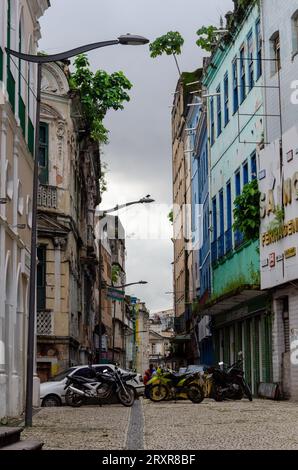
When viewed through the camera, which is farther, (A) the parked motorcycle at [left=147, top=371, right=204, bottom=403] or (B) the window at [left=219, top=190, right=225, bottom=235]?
(B) the window at [left=219, top=190, right=225, bottom=235]

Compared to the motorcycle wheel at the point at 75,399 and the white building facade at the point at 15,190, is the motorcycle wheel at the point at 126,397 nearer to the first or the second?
the motorcycle wheel at the point at 75,399

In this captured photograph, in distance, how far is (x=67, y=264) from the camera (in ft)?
136

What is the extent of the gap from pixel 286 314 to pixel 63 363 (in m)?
11.3

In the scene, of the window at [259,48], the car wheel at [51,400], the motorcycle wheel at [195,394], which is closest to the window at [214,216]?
the window at [259,48]

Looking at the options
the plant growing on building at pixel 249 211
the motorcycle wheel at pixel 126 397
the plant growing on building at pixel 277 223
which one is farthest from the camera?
the plant growing on building at pixel 249 211

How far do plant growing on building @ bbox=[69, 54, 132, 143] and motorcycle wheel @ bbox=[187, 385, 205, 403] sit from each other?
21.6 metres

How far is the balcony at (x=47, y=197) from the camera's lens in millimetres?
40969

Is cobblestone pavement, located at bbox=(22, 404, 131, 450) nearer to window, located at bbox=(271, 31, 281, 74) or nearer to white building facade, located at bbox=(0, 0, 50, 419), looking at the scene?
white building facade, located at bbox=(0, 0, 50, 419)

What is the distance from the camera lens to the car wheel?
30578 millimetres

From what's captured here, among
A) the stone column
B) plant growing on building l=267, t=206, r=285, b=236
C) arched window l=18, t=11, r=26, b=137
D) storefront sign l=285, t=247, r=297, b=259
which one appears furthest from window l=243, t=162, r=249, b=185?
the stone column

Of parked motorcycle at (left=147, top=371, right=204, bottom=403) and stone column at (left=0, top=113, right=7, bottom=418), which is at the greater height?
stone column at (left=0, top=113, right=7, bottom=418)

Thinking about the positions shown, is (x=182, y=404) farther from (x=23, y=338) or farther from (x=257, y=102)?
(x=257, y=102)

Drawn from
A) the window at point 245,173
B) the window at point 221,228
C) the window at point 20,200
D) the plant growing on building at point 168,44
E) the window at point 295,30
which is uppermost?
the plant growing on building at point 168,44

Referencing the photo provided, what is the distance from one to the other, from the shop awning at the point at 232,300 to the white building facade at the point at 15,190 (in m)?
10.5
